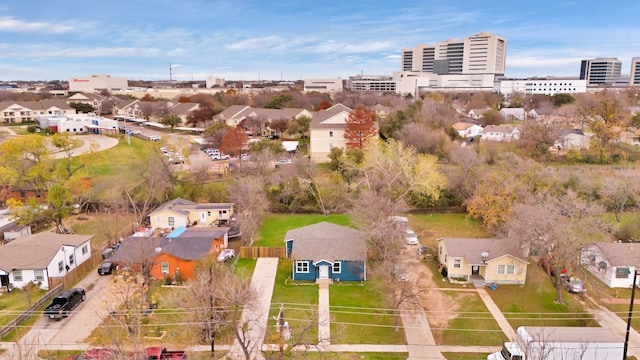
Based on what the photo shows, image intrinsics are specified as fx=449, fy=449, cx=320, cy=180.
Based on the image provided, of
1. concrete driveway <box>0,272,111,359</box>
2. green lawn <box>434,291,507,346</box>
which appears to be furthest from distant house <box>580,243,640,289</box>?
concrete driveway <box>0,272,111,359</box>

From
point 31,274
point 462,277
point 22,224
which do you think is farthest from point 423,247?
point 22,224

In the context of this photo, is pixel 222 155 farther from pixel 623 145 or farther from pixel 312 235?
pixel 623 145

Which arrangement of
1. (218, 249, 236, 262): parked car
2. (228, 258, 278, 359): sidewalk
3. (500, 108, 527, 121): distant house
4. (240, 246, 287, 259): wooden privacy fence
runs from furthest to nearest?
(500, 108, 527, 121): distant house < (240, 246, 287, 259): wooden privacy fence < (218, 249, 236, 262): parked car < (228, 258, 278, 359): sidewalk

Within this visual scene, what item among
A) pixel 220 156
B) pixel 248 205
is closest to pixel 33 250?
pixel 248 205

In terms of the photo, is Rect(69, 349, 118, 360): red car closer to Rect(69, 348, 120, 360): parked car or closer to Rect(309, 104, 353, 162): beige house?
Rect(69, 348, 120, 360): parked car

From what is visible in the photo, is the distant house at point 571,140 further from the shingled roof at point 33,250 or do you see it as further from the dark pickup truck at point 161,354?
the shingled roof at point 33,250
